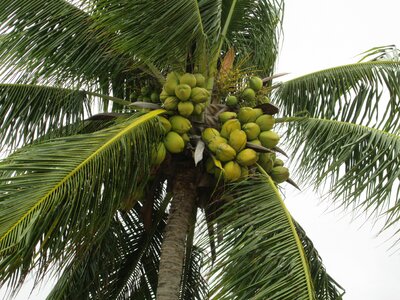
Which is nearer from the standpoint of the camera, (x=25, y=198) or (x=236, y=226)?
(x=25, y=198)

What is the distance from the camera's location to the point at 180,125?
6.14 metres

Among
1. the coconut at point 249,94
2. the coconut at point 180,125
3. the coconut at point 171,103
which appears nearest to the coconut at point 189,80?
the coconut at point 171,103

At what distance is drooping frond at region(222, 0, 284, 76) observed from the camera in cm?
762

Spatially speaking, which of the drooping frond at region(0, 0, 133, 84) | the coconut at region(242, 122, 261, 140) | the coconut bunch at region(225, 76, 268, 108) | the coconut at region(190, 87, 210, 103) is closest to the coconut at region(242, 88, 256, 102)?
the coconut bunch at region(225, 76, 268, 108)

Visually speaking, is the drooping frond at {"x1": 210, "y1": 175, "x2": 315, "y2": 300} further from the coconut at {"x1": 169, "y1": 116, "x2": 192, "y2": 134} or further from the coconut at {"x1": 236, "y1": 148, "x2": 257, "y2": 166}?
the coconut at {"x1": 169, "y1": 116, "x2": 192, "y2": 134}

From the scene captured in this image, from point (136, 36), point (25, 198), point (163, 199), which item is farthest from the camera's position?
point (163, 199)

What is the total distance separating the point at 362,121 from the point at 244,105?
49.4 inches

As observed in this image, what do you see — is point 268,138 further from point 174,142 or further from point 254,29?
point 254,29

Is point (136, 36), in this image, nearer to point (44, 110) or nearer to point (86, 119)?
point (86, 119)

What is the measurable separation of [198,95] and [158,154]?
606 mm

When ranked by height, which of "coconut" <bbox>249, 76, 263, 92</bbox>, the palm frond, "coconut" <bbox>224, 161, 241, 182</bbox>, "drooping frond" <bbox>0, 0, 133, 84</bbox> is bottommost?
the palm frond

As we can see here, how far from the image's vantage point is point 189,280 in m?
8.16

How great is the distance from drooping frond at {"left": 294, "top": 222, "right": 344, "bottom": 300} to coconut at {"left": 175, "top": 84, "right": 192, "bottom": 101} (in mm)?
1768

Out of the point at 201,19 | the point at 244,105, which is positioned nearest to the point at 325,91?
the point at 244,105
